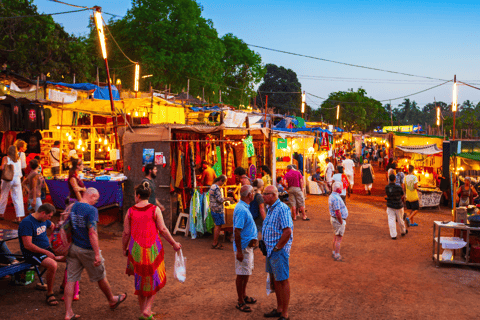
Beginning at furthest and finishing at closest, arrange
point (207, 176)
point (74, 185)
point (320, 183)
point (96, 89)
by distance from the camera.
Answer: point (320, 183) < point (96, 89) < point (207, 176) < point (74, 185)

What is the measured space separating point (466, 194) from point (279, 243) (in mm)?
9510

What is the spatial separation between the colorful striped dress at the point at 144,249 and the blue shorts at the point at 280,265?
4.77ft

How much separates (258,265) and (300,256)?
1.23 metres

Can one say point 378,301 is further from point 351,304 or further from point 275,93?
point 275,93

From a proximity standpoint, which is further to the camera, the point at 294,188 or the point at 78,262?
the point at 294,188

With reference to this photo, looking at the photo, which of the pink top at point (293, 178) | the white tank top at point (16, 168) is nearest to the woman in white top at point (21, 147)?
the white tank top at point (16, 168)

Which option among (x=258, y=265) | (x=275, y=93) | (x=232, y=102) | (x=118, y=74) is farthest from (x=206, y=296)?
(x=275, y=93)

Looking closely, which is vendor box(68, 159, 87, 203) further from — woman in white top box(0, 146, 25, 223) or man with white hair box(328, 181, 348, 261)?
man with white hair box(328, 181, 348, 261)

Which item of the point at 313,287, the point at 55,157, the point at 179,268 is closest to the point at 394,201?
the point at 313,287

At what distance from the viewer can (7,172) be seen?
30.3ft

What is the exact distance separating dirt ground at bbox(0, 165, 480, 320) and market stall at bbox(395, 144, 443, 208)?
5868mm

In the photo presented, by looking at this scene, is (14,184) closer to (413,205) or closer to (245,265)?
(245,265)

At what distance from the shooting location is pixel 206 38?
105 feet

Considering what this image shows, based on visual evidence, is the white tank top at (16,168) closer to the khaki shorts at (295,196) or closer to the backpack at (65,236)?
the backpack at (65,236)
